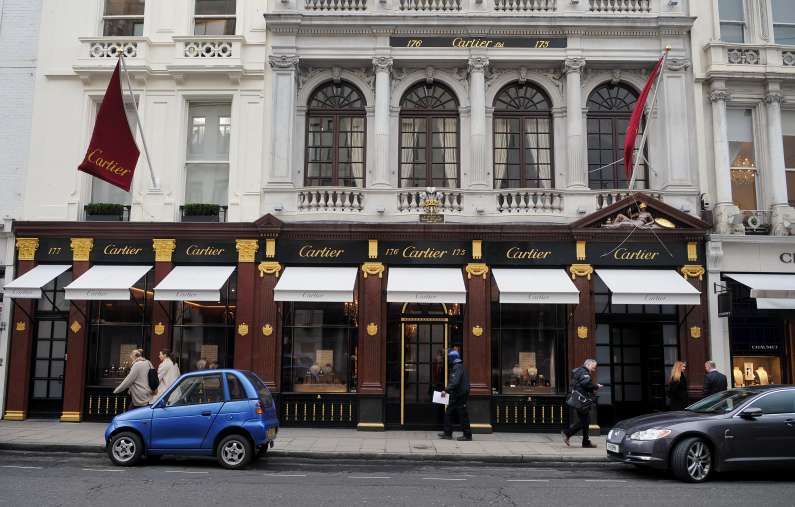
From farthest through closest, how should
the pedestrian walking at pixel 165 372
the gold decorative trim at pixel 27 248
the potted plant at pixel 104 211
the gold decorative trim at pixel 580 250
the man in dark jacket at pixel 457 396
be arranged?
the potted plant at pixel 104 211 → the gold decorative trim at pixel 27 248 → the gold decorative trim at pixel 580 250 → the man in dark jacket at pixel 457 396 → the pedestrian walking at pixel 165 372

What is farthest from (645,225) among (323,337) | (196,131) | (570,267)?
(196,131)

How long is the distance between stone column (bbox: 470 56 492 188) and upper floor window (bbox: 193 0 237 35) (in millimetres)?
6789

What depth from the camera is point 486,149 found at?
707 inches

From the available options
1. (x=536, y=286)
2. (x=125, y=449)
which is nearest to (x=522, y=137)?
(x=536, y=286)

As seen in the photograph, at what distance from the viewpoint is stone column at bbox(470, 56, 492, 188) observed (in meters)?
17.7

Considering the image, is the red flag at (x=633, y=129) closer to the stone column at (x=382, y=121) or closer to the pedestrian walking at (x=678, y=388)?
the pedestrian walking at (x=678, y=388)

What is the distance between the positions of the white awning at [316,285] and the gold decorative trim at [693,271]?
8.22 m

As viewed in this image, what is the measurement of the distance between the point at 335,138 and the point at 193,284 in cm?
548

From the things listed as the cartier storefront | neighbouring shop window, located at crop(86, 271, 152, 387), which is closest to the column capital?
the cartier storefront

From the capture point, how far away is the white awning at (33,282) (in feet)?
54.0

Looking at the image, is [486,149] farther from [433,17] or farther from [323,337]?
[323,337]

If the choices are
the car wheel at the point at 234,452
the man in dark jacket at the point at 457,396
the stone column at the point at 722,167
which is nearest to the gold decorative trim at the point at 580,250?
the stone column at the point at 722,167

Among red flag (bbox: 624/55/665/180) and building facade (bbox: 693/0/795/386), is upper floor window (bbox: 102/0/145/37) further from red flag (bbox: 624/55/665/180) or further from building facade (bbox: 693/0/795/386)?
building facade (bbox: 693/0/795/386)

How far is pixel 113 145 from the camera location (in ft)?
54.0
